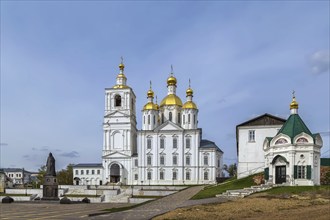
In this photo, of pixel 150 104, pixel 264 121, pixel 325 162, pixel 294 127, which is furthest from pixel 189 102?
pixel 294 127

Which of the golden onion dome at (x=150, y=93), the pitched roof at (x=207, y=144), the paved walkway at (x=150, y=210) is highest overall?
the golden onion dome at (x=150, y=93)

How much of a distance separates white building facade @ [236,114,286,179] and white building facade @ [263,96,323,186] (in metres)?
9.80

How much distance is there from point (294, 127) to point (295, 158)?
3.05 m

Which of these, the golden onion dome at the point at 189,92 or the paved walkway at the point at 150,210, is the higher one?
the golden onion dome at the point at 189,92

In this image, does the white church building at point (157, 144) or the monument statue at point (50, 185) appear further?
the white church building at point (157, 144)

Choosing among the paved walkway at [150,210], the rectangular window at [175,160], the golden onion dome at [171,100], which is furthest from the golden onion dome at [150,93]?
the paved walkway at [150,210]

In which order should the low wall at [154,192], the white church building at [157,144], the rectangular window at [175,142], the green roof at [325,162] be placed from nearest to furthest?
the green roof at [325,162] < the low wall at [154,192] < the white church building at [157,144] < the rectangular window at [175,142]

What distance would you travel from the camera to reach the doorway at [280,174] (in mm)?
36031

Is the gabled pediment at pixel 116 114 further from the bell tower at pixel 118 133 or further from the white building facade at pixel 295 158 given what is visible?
the white building facade at pixel 295 158

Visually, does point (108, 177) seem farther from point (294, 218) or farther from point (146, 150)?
point (294, 218)

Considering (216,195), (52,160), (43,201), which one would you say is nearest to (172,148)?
(52,160)

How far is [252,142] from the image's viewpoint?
47.4m

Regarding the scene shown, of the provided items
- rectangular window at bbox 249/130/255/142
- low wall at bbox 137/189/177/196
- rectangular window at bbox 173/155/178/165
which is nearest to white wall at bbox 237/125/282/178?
rectangular window at bbox 249/130/255/142

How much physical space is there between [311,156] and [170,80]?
137 ft
